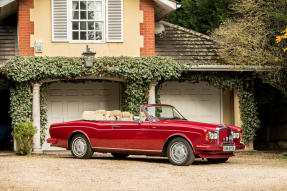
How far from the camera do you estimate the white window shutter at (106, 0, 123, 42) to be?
1736cm

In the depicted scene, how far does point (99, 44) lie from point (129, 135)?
501 centimetres

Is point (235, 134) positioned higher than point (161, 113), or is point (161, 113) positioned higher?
point (161, 113)

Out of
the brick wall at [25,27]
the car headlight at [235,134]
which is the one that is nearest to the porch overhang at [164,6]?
the brick wall at [25,27]

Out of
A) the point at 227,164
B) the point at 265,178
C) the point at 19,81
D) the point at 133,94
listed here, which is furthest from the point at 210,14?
the point at 265,178

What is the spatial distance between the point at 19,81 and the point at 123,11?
3.92 meters

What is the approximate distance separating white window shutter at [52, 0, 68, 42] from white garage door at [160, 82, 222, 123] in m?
4.00

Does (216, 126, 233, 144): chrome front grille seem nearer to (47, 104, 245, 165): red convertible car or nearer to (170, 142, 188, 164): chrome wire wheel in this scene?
(47, 104, 245, 165): red convertible car

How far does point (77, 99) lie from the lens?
18.7 metres

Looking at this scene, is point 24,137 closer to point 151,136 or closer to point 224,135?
point 151,136

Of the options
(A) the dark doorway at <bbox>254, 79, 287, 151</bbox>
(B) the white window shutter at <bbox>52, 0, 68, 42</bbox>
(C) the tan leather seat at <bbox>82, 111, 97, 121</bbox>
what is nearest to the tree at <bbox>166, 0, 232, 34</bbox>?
(A) the dark doorway at <bbox>254, 79, 287, 151</bbox>

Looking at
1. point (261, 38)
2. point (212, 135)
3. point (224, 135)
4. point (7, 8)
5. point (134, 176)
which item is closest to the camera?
point (134, 176)

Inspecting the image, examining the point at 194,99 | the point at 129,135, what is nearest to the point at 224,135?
the point at 129,135

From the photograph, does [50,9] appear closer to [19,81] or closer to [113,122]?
[19,81]

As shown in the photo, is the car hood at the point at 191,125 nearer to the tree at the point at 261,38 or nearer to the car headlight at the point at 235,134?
the car headlight at the point at 235,134
